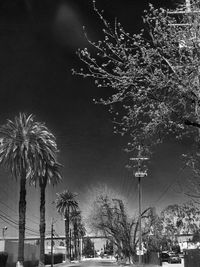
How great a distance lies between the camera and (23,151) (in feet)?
160

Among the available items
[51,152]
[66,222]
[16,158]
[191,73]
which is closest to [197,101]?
[191,73]

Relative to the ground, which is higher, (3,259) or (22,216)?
(22,216)

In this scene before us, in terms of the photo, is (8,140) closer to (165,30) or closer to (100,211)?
(100,211)

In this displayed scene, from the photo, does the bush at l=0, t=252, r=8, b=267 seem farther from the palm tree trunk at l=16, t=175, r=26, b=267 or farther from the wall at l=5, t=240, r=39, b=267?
the wall at l=5, t=240, r=39, b=267

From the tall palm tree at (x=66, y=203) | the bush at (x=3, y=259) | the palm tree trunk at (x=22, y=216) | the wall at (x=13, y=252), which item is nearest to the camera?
the palm tree trunk at (x=22, y=216)

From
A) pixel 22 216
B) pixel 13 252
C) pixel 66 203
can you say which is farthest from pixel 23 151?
pixel 66 203

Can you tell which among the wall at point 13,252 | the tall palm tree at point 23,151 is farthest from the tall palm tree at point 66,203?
the tall palm tree at point 23,151

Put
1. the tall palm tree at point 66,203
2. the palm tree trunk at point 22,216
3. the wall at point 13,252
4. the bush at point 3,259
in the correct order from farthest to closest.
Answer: the tall palm tree at point 66,203, the wall at point 13,252, the bush at point 3,259, the palm tree trunk at point 22,216

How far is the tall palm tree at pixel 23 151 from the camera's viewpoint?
157ft

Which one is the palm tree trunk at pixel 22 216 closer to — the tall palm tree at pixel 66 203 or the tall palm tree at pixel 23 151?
the tall palm tree at pixel 23 151

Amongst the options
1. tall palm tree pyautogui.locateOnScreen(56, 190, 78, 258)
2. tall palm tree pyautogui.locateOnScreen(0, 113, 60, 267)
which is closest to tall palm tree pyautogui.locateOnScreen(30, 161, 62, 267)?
tall palm tree pyautogui.locateOnScreen(0, 113, 60, 267)

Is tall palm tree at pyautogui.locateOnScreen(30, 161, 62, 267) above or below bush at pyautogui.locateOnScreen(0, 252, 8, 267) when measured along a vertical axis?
above

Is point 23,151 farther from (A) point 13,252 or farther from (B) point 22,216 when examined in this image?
(A) point 13,252

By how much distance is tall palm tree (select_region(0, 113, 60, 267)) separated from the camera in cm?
4781
